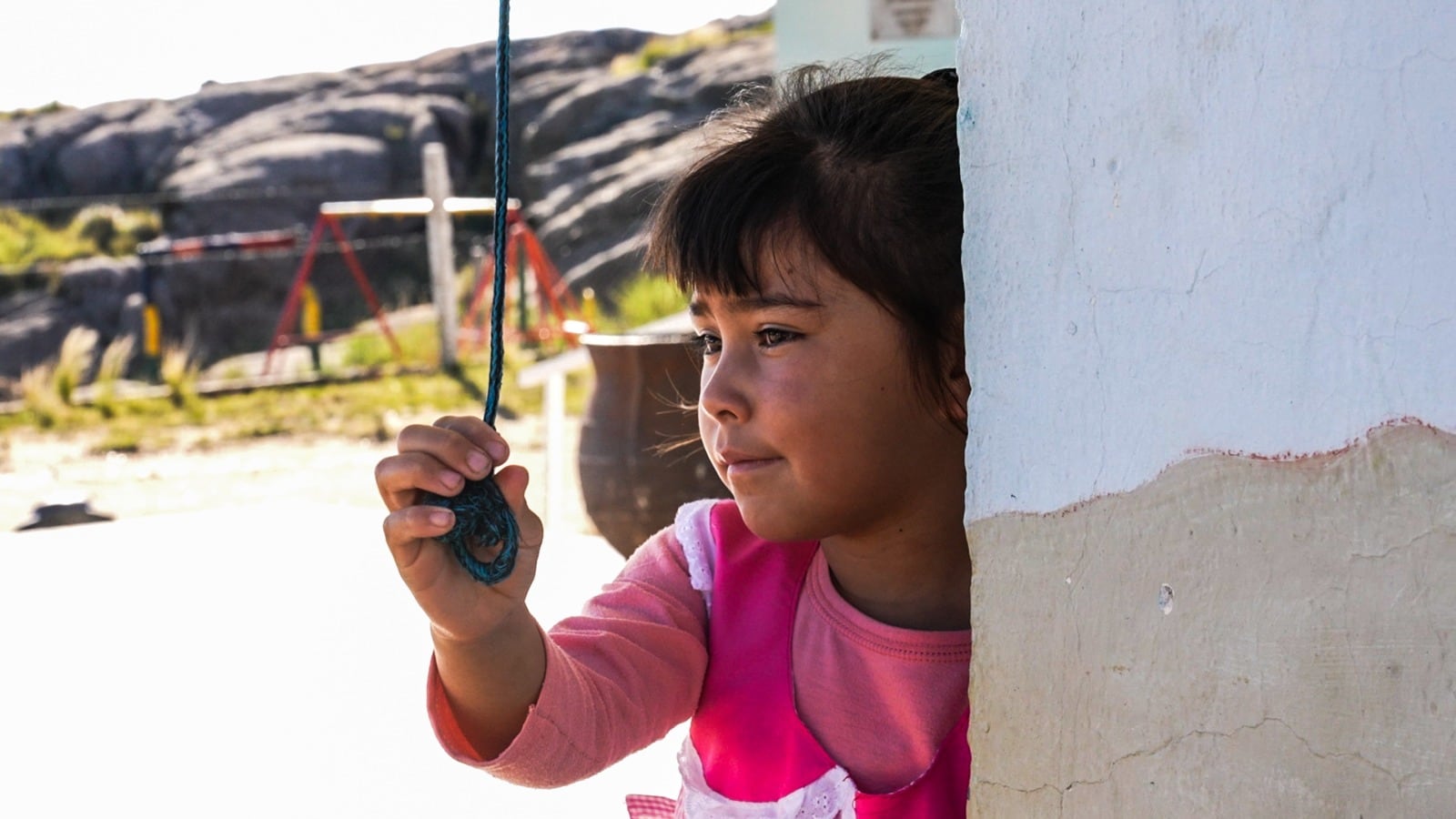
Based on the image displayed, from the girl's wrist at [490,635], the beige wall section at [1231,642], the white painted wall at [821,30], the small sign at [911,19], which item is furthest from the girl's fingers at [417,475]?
the white painted wall at [821,30]

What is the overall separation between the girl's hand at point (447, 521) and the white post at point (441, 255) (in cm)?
1260

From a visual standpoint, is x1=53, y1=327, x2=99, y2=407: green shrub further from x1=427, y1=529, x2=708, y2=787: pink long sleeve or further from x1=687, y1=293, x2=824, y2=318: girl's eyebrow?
x1=687, y1=293, x2=824, y2=318: girl's eyebrow

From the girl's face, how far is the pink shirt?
170mm

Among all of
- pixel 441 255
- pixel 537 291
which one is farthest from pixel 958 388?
pixel 537 291

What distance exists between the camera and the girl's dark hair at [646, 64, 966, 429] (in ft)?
4.74

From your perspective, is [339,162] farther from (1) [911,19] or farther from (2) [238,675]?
(2) [238,675]

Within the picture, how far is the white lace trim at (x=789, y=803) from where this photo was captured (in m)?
1.51

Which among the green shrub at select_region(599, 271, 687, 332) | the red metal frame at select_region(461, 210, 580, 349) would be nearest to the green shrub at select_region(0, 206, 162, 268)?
the red metal frame at select_region(461, 210, 580, 349)

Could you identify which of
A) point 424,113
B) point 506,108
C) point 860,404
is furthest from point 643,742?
point 424,113

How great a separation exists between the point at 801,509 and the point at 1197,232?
51 cm

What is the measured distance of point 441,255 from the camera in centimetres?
1380

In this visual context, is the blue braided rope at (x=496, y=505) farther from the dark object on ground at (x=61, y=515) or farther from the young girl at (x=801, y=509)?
the dark object on ground at (x=61, y=515)

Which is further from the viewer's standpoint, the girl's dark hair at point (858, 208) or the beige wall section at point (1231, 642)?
the girl's dark hair at point (858, 208)

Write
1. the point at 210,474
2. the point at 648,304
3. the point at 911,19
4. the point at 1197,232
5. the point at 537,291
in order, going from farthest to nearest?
the point at 537,291 → the point at 648,304 → the point at 210,474 → the point at 911,19 → the point at 1197,232
